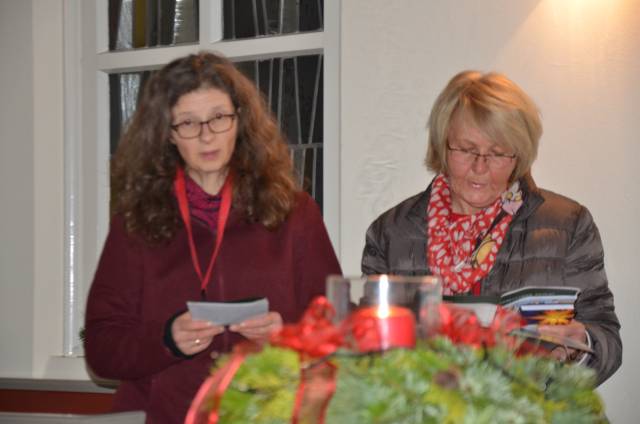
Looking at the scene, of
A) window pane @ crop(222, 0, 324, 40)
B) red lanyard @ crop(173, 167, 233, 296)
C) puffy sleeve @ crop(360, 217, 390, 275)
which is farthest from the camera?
window pane @ crop(222, 0, 324, 40)

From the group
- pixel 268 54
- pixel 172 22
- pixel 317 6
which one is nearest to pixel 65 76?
pixel 172 22

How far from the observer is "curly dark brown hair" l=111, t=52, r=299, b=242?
6.68 feet

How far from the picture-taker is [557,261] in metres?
2.16

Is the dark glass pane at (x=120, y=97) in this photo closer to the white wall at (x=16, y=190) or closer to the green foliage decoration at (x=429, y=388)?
the white wall at (x=16, y=190)

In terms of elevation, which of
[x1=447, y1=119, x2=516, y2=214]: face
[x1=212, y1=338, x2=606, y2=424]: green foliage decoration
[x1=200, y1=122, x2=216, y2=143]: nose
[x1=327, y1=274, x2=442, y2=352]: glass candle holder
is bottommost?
[x1=212, y1=338, x2=606, y2=424]: green foliage decoration

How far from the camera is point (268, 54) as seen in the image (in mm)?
3748

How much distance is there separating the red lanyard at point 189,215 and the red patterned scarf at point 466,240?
22.0 inches

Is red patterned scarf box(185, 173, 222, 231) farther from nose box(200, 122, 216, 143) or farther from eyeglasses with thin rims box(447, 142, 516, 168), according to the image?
eyeglasses with thin rims box(447, 142, 516, 168)

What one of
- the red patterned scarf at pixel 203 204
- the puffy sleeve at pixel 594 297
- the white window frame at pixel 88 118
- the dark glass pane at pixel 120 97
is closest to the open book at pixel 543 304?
the puffy sleeve at pixel 594 297

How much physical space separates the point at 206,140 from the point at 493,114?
70 centimetres

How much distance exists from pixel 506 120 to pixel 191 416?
5.17 feet

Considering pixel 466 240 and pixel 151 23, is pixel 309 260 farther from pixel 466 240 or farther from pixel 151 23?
pixel 151 23

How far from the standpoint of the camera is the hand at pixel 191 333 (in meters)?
1.70

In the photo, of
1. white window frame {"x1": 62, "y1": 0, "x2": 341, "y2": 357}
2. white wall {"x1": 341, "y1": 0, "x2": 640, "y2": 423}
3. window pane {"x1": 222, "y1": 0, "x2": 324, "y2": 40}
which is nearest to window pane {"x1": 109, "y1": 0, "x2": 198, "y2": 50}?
white window frame {"x1": 62, "y1": 0, "x2": 341, "y2": 357}
